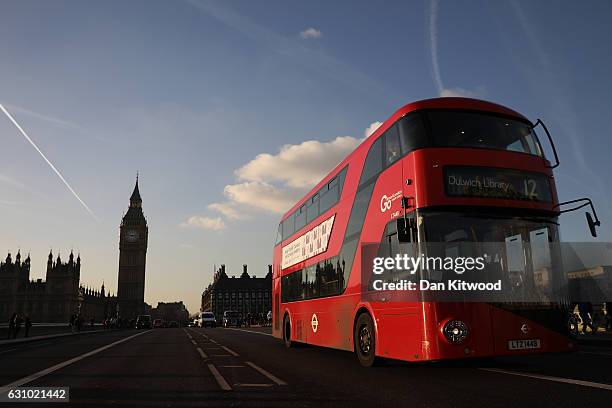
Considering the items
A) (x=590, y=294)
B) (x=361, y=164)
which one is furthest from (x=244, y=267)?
(x=361, y=164)

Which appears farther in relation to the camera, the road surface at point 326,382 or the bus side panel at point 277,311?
the bus side panel at point 277,311

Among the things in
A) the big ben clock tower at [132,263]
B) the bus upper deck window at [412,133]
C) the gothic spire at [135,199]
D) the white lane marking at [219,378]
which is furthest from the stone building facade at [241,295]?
the bus upper deck window at [412,133]

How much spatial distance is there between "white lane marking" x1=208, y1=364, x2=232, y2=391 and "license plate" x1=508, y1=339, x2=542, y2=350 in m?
4.41

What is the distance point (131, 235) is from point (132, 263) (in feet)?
32.7

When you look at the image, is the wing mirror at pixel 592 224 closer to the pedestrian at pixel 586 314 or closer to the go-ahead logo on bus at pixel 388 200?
the go-ahead logo on bus at pixel 388 200

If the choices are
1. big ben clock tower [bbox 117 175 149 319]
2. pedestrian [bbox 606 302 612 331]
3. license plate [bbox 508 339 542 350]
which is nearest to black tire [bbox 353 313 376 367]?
license plate [bbox 508 339 542 350]

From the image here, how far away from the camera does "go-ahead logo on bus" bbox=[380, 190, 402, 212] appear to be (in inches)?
347

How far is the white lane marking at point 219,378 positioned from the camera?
793 cm

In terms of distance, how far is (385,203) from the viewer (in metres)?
9.34

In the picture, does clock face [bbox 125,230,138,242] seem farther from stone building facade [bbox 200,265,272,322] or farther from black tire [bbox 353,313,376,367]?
black tire [bbox 353,313,376,367]

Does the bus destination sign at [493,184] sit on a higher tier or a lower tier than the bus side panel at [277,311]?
higher

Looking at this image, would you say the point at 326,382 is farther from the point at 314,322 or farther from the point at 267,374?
the point at 314,322

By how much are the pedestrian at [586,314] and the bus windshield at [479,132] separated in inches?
588

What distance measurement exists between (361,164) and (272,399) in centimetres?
581
